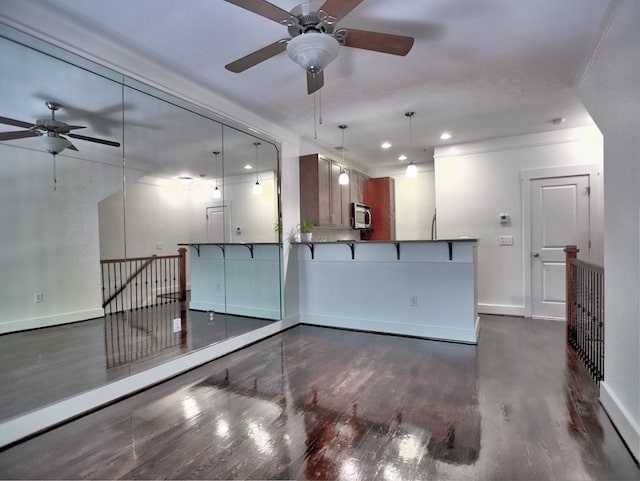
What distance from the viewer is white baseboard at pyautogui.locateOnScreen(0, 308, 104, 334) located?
2.39 meters

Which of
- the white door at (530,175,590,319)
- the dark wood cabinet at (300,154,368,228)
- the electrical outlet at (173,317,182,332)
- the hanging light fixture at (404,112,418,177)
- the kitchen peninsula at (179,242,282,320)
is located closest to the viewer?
the electrical outlet at (173,317,182,332)

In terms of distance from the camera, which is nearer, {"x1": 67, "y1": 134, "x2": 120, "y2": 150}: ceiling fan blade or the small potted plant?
{"x1": 67, "y1": 134, "x2": 120, "y2": 150}: ceiling fan blade

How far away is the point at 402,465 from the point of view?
174cm

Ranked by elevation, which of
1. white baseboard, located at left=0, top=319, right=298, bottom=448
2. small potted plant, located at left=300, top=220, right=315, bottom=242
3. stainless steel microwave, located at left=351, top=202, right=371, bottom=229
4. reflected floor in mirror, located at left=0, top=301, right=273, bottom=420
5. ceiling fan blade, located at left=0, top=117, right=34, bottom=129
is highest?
ceiling fan blade, located at left=0, top=117, right=34, bottom=129

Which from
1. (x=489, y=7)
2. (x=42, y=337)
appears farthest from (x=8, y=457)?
(x=489, y=7)

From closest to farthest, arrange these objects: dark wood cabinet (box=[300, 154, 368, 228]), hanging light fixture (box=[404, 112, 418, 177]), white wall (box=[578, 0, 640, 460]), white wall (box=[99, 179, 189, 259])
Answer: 1. white wall (box=[578, 0, 640, 460])
2. white wall (box=[99, 179, 189, 259])
3. hanging light fixture (box=[404, 112, 418, 177])
4. dark wood cabinet (box=[300, 154, 368, 228])

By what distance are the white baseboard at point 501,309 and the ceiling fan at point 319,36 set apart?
4.28 meters

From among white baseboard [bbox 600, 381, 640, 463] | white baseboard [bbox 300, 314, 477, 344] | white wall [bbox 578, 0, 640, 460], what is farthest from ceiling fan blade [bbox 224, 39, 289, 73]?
white baseboard [bbox 300, 314, 477, 344]

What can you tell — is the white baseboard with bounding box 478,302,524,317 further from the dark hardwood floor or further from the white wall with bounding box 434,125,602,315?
the dark hardwood floor

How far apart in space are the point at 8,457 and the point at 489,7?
398cm

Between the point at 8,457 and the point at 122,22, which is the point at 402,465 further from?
the point at 122,22

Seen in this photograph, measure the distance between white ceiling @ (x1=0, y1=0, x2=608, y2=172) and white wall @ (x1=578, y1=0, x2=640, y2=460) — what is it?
0.41 metres

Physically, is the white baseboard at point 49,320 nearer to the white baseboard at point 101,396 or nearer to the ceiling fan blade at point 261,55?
the white baseboard at point 101,396

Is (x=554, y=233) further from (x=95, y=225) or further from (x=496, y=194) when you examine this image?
(x=95, y=225)
